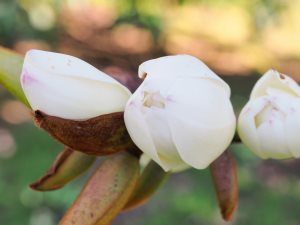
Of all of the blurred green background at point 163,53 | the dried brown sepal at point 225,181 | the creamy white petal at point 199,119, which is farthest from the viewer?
the blurred green background at point 163,53

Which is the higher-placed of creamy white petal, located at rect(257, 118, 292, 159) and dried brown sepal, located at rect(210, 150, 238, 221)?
creamy white petal, located at rect(257, 118, 292, 159)

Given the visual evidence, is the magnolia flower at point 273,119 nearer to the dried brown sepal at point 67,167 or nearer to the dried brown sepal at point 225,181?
the dried brown sepal at point 225,181

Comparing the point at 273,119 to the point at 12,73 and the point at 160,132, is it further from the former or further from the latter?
the point at 12,73

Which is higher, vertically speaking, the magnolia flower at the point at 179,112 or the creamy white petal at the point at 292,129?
the magnolia flower at the point at 179,112

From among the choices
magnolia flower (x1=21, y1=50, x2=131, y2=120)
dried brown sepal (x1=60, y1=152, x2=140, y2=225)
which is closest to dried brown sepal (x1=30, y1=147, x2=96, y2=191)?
dried brown sepal (x1=60, y1=152, x2=140, y2=225)

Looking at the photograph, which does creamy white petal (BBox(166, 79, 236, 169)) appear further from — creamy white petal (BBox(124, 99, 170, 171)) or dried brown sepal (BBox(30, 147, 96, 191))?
dried brown sepal (BBox(30, 147, 96, 191))

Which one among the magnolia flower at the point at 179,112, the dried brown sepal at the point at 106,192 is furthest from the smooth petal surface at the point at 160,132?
the dried brown sepal at the point at 106,192
